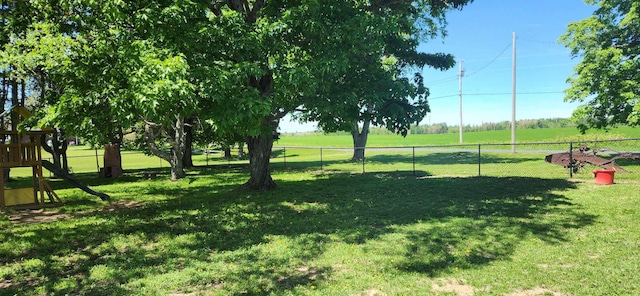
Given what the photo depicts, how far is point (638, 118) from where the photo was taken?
1510cm

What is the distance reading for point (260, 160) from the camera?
11594 millimetres

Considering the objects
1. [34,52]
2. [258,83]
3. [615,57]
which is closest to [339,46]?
[258,83]

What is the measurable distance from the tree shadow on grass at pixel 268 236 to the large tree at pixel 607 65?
9.40m

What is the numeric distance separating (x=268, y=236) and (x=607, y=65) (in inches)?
733

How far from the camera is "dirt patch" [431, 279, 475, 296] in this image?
12.8ft

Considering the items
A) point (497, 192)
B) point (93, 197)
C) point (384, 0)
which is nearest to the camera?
point (497, 192)

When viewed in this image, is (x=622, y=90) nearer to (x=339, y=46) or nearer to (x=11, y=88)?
(x=339, y=46)

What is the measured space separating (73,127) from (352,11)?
6816mm

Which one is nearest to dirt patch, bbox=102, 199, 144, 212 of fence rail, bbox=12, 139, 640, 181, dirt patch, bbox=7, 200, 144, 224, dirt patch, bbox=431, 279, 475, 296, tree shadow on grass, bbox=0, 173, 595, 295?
dirt patch, bbox=7, 200, 144, 224

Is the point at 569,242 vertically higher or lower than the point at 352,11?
lower

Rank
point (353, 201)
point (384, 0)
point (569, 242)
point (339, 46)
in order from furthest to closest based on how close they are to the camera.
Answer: point (384, 0) < point (353, 201) < point (339, 46) < point (569, 242)

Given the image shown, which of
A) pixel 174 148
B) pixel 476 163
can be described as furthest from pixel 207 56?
pixel 476 163

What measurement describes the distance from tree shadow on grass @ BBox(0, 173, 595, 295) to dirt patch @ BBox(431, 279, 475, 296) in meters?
0.30

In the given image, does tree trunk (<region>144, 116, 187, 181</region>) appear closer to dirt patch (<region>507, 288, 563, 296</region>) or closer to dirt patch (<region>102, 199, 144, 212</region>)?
dirt patch (<region>102, 199, 144, 212</region>)
